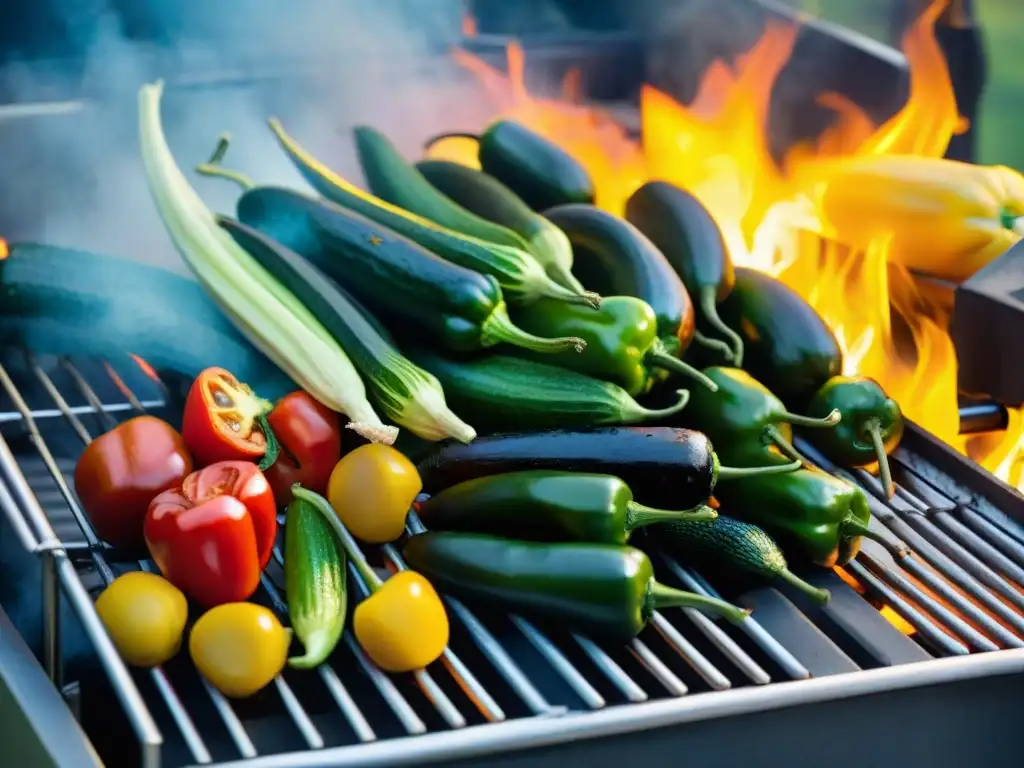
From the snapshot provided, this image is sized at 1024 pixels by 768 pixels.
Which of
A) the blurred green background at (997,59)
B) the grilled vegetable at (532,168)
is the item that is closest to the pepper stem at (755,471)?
the grilled vegetable at (532,168)

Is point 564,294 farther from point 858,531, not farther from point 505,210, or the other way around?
point 858,531

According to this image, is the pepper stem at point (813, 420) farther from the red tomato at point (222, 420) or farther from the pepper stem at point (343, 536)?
the red tomato at point (222, 420)

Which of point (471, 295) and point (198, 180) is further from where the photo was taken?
point (198, 180)

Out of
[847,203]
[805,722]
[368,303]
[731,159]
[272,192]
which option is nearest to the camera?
[805,722]

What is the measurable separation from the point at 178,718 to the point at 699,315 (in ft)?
3.83

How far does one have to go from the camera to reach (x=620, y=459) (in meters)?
1.63

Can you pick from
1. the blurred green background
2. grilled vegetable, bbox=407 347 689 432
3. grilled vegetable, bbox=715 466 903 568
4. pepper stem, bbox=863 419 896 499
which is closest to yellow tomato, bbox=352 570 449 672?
grilled vegetable, bbox=407 347 689 432

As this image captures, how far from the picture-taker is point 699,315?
6.84 ft

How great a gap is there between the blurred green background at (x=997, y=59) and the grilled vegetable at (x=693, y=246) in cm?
195

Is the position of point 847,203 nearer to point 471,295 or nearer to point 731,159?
point 731,159

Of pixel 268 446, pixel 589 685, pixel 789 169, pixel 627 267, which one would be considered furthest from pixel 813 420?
pixel 789 169

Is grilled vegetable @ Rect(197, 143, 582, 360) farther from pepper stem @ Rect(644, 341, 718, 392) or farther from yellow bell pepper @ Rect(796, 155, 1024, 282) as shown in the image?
yellow bell pepper @ Rect(796, 155, 1024, 282)

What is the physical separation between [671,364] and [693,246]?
1.16 ft

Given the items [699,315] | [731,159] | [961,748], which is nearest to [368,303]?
[699,315]
